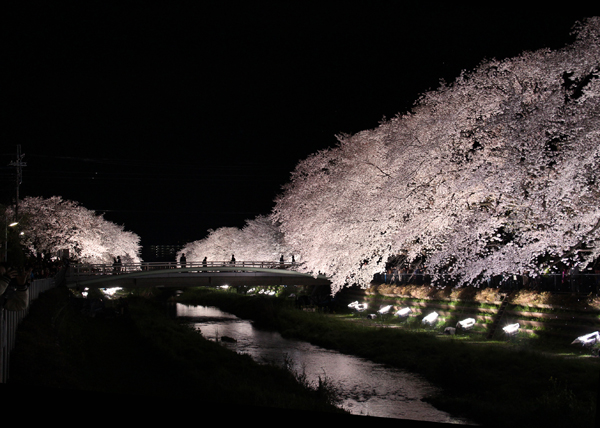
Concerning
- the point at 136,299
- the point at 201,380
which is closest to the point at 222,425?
the point at 201,380

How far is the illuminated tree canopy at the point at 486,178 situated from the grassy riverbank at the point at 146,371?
408 centimetres

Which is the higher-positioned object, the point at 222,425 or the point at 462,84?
the point at 462,84

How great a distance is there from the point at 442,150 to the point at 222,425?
29.5ft

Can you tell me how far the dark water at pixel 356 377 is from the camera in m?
9.77

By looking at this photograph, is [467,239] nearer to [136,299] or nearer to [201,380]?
[201,380]

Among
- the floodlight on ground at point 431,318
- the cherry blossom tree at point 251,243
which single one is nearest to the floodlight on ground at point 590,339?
Answer: the floodlight on ground at point 431,318

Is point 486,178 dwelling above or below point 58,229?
below

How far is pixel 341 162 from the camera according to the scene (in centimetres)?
1717

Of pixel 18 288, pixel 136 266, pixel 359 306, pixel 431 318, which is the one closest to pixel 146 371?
pixel 18 288

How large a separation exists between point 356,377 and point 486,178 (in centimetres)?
604

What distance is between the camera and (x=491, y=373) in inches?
432

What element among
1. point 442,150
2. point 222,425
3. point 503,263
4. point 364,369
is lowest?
point 364,369

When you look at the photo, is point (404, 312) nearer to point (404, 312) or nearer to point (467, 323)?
point (404, 312)

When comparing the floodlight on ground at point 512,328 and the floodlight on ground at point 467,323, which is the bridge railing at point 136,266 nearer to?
the floodlight on ground at point 467,323
